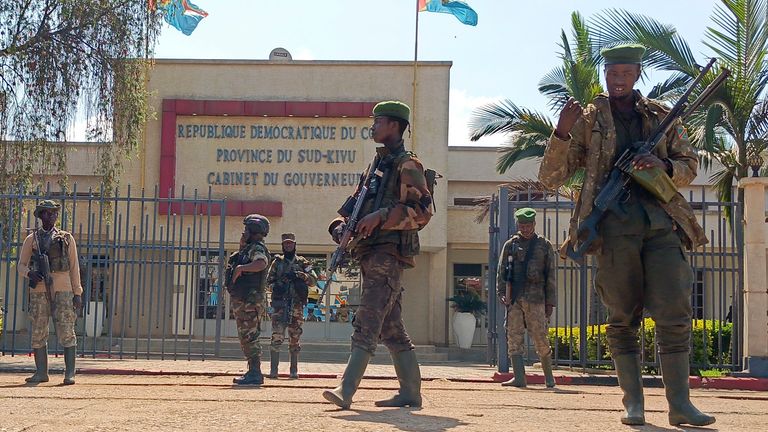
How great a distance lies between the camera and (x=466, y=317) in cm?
2331

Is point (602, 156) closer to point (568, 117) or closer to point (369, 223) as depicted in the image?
point (568, 117)

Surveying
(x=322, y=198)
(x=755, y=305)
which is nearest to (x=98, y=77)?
(x=322, y=198)

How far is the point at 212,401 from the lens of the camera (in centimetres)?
607

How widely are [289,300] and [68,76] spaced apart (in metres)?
7.03

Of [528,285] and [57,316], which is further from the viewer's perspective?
[528,285]

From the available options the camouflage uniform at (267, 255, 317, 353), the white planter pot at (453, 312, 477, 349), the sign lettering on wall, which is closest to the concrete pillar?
the camouflage uniform at (267, 255, 317, 353)

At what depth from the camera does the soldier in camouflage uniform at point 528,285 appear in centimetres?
1003

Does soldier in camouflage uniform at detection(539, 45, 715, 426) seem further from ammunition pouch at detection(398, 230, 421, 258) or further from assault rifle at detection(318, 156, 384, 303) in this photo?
assault rifle at detection(318, 156, 384, 303)

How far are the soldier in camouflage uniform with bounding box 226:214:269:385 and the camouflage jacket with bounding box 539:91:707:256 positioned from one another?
5.27 meters

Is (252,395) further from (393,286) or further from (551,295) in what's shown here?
(551,295)

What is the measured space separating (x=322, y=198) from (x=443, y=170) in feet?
9.28

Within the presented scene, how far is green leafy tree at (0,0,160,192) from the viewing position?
16.0m

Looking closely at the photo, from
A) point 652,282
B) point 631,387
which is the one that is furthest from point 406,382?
point 652,282

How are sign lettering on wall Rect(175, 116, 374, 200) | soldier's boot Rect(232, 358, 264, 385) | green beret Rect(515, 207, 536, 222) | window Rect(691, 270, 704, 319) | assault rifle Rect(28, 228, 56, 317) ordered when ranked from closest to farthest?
window Rect(691, 270, 704, 319), assault rifle Rect(28, 228, 56, 317), soldier's boot Rect(232, 358, 264, 385), green beret Rect(515, 207, 536, 222), sign lettering on wall Rect(175, 116, 374, 200)
